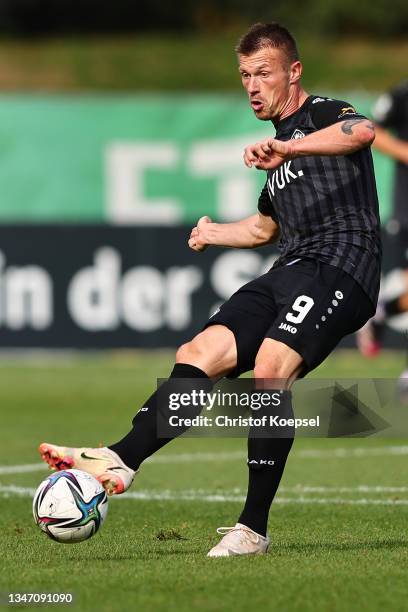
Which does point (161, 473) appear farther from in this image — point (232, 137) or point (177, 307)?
point (232, 137)

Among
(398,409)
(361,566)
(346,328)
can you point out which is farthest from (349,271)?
(398,409)

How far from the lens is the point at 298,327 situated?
6.24m

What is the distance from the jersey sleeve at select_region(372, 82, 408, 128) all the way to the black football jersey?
713 cm

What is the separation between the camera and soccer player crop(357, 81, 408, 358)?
12711mm

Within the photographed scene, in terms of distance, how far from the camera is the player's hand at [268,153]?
237 inches

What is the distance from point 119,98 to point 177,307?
364 centimetres

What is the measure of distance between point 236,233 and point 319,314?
947 mm

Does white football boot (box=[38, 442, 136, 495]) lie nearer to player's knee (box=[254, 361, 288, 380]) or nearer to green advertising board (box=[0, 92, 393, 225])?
player's knee (box=[254, 361, 288, 380])

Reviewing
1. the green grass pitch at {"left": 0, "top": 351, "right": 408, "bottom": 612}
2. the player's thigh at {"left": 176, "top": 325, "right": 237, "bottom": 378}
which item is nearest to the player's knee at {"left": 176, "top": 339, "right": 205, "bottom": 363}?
the player's thigh at {"left": 176, "top": 325, "right": 237, "bottom": 378}

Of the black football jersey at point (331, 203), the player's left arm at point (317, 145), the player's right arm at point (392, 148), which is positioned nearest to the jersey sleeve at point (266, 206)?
the black football jersey at point (331, 203)

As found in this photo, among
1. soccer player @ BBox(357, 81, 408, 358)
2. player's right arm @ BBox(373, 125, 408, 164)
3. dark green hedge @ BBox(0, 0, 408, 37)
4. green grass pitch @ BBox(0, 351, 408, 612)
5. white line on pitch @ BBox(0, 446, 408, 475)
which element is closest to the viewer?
green grass pitch @ BBox(0, 351, 408, 612)

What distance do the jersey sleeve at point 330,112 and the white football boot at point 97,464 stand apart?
5.56 ft

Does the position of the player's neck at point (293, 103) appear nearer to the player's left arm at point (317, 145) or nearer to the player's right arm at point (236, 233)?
the player's left arm at point (317, 145)

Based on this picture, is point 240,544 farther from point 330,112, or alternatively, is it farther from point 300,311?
point 330,112
